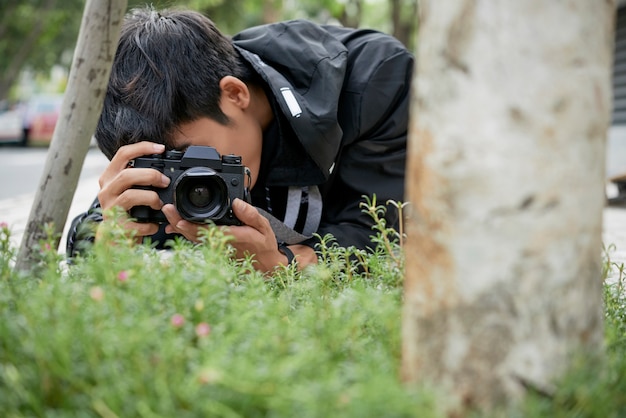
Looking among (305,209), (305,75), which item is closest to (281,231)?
(305,209)

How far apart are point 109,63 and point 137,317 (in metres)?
1.18

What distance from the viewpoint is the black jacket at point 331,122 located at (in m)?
3.04

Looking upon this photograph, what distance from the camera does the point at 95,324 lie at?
1.35 metres

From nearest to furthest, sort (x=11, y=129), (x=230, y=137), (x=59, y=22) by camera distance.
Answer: (x=230, y=137), (x=11, y=129), (x=59, y=22)

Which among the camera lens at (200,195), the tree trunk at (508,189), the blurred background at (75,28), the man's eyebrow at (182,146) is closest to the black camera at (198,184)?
the camera lens at (200,195)

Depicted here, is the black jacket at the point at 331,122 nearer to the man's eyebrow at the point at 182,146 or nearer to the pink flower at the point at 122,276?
the man's eyebrow at the point at 182,146

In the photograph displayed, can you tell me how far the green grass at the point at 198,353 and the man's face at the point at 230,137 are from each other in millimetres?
1177

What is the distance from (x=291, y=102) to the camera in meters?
2.97

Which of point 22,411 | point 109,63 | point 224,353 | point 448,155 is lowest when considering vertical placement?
point 22,411

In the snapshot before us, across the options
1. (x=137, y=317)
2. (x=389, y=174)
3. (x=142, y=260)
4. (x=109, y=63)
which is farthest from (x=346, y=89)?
(x=137, y=317)

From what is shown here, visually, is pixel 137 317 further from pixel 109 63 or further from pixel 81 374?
pixel 109 63

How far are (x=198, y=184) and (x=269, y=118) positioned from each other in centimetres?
68

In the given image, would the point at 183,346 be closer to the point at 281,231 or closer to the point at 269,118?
the point at 281,231

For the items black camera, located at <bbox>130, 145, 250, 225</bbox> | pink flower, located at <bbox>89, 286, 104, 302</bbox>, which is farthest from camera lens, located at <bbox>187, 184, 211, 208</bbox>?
pink flower, located at <bbox>89, 286, 104, 302</bbox>
